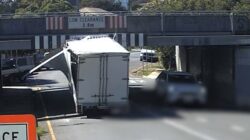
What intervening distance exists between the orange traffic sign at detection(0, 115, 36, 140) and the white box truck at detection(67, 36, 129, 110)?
20.6 m

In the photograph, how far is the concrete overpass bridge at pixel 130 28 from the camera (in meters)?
29.3

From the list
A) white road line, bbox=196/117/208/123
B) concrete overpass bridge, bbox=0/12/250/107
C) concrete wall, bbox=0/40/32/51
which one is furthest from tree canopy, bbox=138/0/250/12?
white road line, bbox=196/117/208/123

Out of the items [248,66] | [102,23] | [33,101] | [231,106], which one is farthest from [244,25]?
[231,106]

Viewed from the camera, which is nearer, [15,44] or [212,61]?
[15,44]

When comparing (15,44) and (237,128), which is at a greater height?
(15,44)

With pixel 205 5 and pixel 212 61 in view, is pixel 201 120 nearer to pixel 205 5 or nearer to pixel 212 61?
pixel 212 61

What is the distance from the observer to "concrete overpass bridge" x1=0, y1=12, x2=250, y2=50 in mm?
29312

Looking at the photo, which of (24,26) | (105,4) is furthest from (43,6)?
(24,26)

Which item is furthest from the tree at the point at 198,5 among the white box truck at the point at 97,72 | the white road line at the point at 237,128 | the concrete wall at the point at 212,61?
the white road line at the point at 237,128

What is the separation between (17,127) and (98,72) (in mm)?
21356

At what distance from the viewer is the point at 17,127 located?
292 centimetres

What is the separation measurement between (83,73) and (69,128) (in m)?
3.54

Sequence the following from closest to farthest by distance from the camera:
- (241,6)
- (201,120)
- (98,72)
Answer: (201,120) → (98,72) → (241,6)

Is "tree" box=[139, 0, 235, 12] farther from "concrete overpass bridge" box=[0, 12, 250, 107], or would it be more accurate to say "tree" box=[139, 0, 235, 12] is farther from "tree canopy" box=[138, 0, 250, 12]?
"concrete overpass bridge" box=[0, 12, 250, 107]
